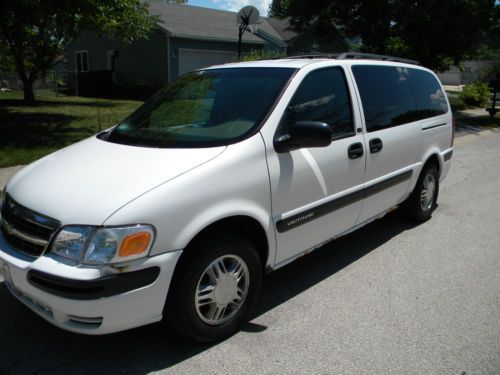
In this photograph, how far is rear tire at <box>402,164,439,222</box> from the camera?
5.32 m

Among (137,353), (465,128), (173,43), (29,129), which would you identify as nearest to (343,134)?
(137,353)

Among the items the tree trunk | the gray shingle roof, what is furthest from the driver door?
the gray shingle roof

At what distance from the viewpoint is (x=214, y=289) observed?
9.72 feet

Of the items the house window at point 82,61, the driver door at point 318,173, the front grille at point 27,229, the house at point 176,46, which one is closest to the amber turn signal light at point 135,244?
the front grille at point 27,229

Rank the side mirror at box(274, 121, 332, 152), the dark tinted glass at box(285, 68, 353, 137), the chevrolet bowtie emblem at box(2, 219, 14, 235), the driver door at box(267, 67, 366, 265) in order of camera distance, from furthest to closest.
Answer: the dark tinted glass at box(285, 68, 353, 137) → the driver door at box(267, 67, 366, 265) → the side mirror at box(274, 121, 332, 152) → the chevrolet bowtie emblem at box(2, 219, 14, 235)

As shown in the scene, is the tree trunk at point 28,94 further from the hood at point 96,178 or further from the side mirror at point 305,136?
the side mirror at point 305,136

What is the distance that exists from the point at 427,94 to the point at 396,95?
87 centimetres

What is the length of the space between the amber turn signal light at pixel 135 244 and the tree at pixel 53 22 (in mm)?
8146

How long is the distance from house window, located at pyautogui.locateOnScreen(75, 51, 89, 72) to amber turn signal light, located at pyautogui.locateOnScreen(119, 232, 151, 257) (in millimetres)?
28350

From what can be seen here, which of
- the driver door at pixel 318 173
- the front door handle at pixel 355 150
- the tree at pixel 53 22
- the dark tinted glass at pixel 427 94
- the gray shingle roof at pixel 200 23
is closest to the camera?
the driver door at pixel 318 173

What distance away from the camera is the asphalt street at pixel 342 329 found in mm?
2873

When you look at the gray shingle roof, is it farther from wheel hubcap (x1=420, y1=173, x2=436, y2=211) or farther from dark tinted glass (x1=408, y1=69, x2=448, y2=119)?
wheel hubcap (x1=420, y1=173, x2=436, y2=211)

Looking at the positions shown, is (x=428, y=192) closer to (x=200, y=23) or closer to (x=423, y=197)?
(x=423, y=197)

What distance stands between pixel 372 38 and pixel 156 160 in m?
17.8
